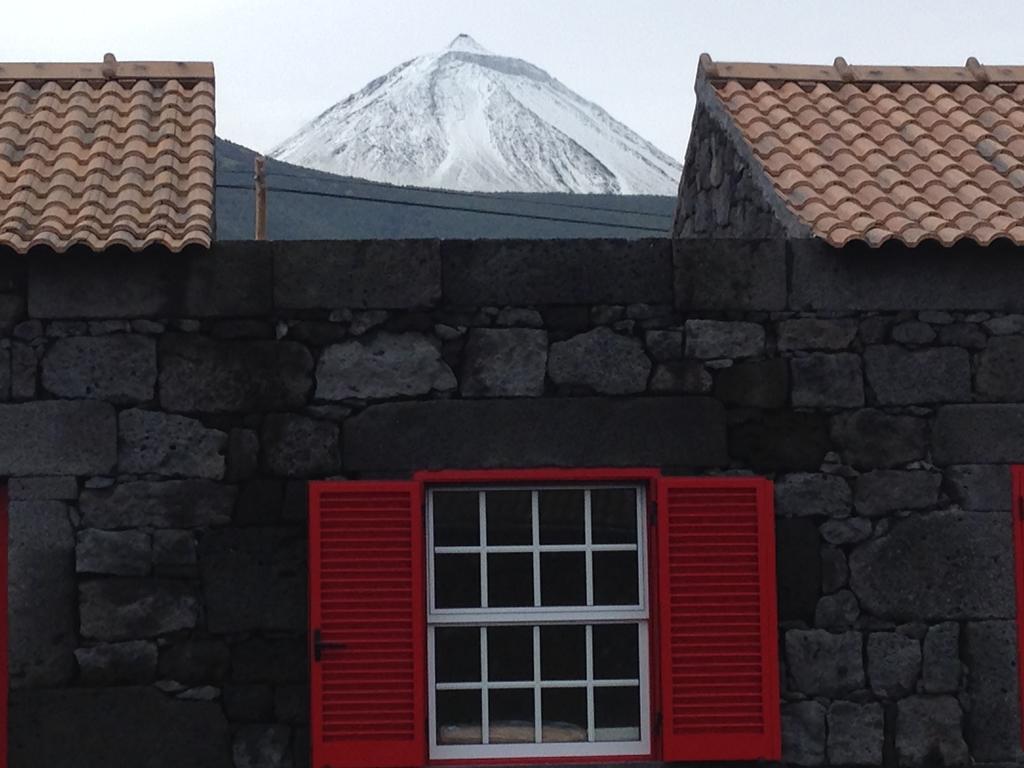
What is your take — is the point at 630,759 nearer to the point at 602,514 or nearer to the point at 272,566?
the point at 602,514

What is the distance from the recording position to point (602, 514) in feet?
21.1

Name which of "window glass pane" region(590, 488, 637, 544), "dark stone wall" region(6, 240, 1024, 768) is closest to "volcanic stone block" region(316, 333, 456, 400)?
"dark stone wall" region(6, 240, 1024, 768)

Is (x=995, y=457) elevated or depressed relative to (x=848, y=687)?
elevated

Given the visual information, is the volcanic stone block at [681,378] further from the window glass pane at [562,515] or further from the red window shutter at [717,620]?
the window glass pane at [562,515]

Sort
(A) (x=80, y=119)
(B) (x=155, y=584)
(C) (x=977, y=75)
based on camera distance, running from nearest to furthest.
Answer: (B) (x=155, y=584)
(A) (x=80, y=119)
(C) (x=977, y=75)

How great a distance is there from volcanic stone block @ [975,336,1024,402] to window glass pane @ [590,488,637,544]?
1684 millimetres

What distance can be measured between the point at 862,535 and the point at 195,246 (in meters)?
3.25

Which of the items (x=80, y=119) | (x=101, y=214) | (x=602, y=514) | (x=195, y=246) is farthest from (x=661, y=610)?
(x=80, y=119)

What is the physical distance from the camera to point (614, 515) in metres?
6.44

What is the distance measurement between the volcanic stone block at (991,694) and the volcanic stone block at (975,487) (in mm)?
533

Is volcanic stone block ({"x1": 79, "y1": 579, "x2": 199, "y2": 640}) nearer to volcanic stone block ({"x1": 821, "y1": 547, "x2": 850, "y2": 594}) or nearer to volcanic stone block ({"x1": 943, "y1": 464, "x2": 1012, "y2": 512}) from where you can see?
volcanic stone block ({"x1": 821, "y1": 547, "x2": 850, "y2": 594})

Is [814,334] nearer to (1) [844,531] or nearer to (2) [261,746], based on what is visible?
(1) [844,531]

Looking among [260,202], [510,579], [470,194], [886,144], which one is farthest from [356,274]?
[470,194]

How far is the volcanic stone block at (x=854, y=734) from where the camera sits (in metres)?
6.31
